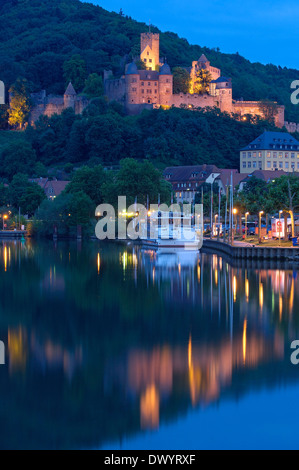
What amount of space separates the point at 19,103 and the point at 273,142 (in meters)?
40.9

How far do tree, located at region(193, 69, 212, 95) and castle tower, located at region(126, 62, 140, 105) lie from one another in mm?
11649

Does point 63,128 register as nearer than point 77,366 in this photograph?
No

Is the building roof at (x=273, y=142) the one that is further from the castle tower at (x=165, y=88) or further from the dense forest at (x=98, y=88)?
the castle tower at (x=165, y=88)

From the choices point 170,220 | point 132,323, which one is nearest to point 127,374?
point 132,323

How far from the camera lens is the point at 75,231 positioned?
249ft

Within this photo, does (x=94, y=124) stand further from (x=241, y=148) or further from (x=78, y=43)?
(x=78, y=43)

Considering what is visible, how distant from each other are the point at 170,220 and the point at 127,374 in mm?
43635

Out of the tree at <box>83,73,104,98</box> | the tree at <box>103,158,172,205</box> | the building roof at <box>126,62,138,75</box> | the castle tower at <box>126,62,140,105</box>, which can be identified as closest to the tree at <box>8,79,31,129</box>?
the tree at <box>83,73,104,98</box>

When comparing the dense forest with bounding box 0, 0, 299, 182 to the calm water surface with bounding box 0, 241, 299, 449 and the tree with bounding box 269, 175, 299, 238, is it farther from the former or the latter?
the calm water surface with bounding box 0, 241, 299, 449

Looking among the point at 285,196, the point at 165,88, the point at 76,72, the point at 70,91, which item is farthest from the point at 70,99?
the point at 285,196

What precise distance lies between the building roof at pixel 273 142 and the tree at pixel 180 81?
19247mm

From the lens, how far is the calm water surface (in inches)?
509

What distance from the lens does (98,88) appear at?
119375 mm

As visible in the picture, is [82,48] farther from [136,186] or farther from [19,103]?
[136,186]
